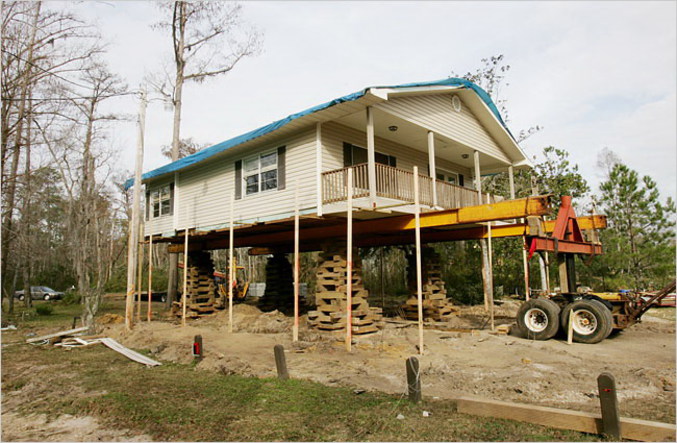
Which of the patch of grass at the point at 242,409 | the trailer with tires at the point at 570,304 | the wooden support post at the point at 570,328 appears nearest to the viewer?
the patch of grass at the point at 242,409

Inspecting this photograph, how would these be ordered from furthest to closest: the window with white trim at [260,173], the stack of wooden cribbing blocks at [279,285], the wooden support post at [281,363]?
the stack of wooden cribbing blocks at [279,285] < the window with white trim at [260,173] < the wooden support post at [281,363]

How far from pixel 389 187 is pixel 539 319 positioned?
200 inches

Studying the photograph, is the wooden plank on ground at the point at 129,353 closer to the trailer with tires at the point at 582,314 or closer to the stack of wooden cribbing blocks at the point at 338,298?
the stack of wooden cribbing blocks at the point at 338,298

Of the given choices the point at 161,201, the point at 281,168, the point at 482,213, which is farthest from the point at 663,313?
the point at 161,201

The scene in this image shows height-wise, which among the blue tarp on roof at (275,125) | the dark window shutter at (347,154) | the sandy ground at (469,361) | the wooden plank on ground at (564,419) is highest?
the blue tarp on roof at (275,125)

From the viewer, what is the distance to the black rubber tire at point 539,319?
10.3 meters

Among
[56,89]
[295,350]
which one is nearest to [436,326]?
[295,350]

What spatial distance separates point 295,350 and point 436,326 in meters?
5.21

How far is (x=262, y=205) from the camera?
45.2ft

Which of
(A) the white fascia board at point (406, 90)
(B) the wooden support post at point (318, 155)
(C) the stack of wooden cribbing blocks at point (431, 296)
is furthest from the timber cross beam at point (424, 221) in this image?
(A) the white fascia board at point (406, 90)

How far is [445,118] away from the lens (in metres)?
14.4

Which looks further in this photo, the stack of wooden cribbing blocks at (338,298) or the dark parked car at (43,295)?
the dark parked car at (43,295)

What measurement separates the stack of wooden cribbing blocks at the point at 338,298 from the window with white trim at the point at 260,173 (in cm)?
289

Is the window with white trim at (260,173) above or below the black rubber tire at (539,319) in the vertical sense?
above
